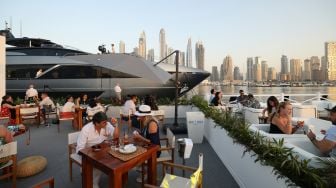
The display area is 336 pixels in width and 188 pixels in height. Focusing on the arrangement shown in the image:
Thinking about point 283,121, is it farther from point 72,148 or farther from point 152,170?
point 72,148

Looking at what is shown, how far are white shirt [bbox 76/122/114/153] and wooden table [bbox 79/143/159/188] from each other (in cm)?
35

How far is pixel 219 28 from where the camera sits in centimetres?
1998

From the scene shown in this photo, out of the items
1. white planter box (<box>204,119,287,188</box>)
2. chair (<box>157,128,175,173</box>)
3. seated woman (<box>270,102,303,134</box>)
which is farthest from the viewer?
seated woman (<box>270,102,303,134</box>)

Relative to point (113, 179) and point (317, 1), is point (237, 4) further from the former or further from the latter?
point (113, 179)

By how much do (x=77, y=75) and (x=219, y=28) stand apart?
1257 centimetres

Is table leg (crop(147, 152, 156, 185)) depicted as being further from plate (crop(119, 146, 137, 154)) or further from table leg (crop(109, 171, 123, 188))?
table leg (crop(109, 171, 123, 188))

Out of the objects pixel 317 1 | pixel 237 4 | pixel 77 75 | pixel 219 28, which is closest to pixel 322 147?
pixel 237 4

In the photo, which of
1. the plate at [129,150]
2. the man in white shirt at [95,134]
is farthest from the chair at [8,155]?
the plate at [129,150]

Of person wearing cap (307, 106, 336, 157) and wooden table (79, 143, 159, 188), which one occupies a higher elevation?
person wearing cap (307, 106, 336, 157)

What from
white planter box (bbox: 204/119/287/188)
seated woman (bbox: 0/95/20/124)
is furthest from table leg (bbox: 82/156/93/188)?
seated woman (bbox: 0/95/20/124)

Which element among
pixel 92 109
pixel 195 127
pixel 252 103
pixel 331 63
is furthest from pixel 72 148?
pixel 331 63

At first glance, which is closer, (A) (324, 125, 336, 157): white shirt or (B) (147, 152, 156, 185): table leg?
(A) (324, 125, 336, 157): white shirt

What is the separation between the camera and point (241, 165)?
3.75 m

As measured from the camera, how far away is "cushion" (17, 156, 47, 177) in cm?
392
